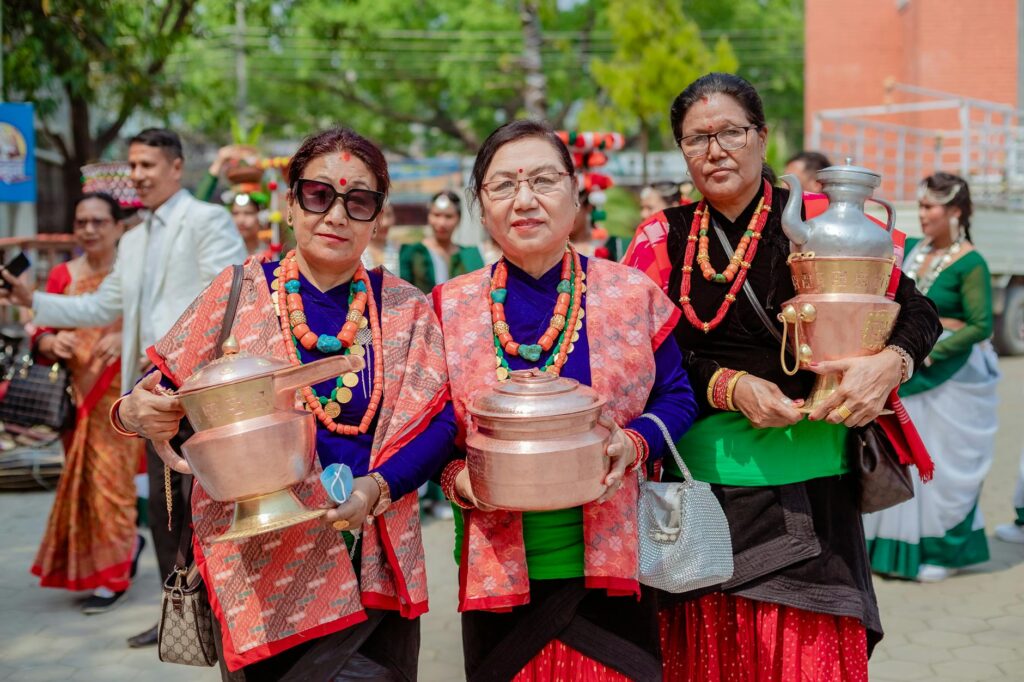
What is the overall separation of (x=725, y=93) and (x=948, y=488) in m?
3.65

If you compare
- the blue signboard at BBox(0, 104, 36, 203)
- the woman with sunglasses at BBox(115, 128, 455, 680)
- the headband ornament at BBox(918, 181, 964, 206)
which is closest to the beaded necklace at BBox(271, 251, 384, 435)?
the woman with sunglasses at BBox(115, 128, 455, 680)

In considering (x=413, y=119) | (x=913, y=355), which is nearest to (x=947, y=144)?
(x=913, y=355)

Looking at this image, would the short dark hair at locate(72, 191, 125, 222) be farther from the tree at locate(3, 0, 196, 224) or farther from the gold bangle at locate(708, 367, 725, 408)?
the tree at locate(3, 0, 196, 224)

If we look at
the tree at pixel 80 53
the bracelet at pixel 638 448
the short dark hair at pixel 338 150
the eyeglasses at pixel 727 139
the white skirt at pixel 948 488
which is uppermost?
the tree at pixel 80 53

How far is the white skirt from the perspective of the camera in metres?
5.64

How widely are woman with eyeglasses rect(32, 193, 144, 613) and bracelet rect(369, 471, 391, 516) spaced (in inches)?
136

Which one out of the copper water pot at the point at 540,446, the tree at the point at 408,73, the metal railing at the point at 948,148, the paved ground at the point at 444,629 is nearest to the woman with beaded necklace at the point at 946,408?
the paved ground at the point at 444,629

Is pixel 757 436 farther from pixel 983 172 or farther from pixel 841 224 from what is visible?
pixel 983 172

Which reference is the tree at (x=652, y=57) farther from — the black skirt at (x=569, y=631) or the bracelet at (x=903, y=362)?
the black skirt at (x=569, y=631)

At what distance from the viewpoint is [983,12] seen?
57.1 feet

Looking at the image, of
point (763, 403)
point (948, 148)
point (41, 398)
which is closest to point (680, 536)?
point (763, 403)

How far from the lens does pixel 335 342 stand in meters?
2.50

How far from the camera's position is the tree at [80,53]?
10.7 metres

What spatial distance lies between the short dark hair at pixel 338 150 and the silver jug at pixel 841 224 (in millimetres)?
1042
